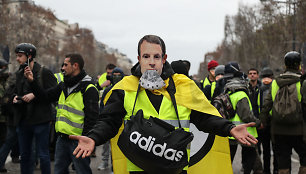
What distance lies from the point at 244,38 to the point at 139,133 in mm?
54416

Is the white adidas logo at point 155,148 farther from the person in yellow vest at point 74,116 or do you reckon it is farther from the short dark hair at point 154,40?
the person in yellow vest at point 74,116

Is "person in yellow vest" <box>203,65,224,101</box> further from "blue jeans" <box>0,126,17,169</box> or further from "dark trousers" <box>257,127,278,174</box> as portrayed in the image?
"blue jeans" <box>0,126,17,169</box>

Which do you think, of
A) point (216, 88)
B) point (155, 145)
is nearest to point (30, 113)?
point (216, 88)

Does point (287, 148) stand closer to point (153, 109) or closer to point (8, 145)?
point (153, 109)

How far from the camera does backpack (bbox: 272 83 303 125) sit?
6.37 metres

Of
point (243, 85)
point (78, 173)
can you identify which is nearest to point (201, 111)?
point (78, 173)

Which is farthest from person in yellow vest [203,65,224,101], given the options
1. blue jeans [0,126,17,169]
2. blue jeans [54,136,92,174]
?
blue jeans [0,126,17,169]

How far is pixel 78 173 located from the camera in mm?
5645

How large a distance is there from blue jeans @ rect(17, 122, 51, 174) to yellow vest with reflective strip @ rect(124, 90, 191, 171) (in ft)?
10.8

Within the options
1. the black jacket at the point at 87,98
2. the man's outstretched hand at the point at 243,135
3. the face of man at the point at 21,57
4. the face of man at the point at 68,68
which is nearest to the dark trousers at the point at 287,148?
the black jacket at the point at 87,98

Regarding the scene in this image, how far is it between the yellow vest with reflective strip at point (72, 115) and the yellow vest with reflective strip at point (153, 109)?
7.24 feet

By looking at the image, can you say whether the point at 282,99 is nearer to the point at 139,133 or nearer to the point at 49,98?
the point at 49,98

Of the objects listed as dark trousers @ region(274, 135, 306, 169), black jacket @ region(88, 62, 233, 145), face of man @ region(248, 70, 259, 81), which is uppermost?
black jacket @ region(88, 62, 233, 145)

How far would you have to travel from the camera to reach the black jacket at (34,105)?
21.9 feet
